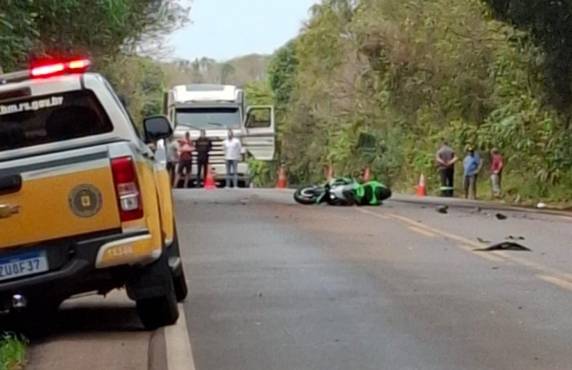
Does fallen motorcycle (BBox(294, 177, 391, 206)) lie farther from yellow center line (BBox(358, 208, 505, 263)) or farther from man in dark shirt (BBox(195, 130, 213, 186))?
man in dark shirt (BBox(195, 130, 213, 186))

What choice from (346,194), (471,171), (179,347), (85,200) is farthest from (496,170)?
(85,200)

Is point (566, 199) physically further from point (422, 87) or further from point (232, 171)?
point (232, 171)

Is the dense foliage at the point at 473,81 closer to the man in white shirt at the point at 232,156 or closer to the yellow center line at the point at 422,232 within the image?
the man in white shirt at the point at 232,156

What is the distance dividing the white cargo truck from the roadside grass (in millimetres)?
33549

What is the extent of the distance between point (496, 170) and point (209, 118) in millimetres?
10230

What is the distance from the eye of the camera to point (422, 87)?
3997 cm

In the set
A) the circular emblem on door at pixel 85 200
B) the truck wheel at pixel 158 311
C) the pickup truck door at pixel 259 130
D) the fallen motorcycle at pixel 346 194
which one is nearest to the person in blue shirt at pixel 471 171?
the pickup truck door at pixel 259 130

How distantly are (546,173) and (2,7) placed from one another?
836 inches

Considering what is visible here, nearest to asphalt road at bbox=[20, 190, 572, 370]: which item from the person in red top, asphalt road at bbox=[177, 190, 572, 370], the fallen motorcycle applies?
asphalt road at bbox=[177, 190, 572, 370]

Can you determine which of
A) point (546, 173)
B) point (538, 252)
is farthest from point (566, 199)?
point (538, 252)

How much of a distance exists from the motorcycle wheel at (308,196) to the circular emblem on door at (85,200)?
19.6m

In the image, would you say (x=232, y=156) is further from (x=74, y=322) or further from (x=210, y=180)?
(x=74, y=322)

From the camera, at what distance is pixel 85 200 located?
10094mm

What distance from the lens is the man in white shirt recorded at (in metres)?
42.4
